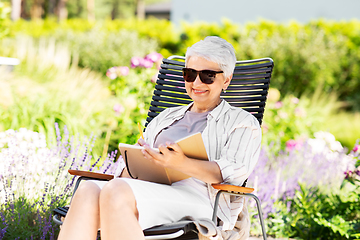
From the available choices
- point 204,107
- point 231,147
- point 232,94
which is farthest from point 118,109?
point 231,147

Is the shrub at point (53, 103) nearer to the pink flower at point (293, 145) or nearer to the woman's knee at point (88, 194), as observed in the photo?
the woman's knee at point (88, 194)

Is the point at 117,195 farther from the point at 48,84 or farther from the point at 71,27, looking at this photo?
the point at 71,27

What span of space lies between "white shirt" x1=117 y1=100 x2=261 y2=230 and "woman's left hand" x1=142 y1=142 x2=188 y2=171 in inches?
8.0

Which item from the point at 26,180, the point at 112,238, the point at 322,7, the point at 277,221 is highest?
the point at 322,7

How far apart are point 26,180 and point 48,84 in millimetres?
2902

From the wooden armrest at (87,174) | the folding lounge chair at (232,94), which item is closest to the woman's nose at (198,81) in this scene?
the folding lounge chair at (232,94)

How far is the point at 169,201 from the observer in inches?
70.8

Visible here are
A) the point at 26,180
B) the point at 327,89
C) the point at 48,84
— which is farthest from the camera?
the point at 327,89

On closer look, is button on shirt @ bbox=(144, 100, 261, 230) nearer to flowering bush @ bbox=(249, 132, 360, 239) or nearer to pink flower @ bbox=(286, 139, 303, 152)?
flowering bush @ bbox=(249, 132, 360, 239)

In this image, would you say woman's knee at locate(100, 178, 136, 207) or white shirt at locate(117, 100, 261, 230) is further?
white shirt at locate(117, 100, 261, 230)

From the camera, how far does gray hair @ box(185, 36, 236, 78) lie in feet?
6.81

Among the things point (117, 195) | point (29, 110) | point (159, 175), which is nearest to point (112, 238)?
point (117, 195)

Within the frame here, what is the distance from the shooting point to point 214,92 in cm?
218

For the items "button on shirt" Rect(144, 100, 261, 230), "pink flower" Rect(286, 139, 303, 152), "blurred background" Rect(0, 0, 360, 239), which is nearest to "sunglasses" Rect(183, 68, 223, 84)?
"button on shirt" Rect(144, 100, 261, 230)
